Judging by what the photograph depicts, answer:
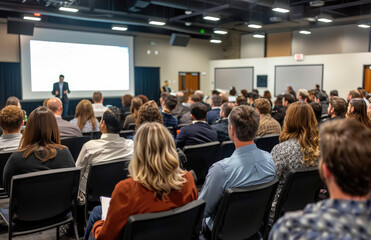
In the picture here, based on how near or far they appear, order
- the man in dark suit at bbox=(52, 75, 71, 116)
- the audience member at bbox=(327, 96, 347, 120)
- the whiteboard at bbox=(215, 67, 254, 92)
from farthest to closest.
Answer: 1. the whiteboard at bbox=(215, 67, 254, 92)
2. the man in dark suit at bbox=(52, 75, 71, 116)
3. the audience member at bbox=(327, 96, 347, 120)

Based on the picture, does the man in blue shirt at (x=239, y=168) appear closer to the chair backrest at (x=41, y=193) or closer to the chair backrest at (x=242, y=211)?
the chair backrest at (x=242, y=211)

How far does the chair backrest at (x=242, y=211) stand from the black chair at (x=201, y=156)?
1.26 m

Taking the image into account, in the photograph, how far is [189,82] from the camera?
16.0 m

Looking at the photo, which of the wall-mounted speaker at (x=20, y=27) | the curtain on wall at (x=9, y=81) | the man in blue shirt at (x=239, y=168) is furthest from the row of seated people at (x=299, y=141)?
the curtain on wall at (x=9, y=81)

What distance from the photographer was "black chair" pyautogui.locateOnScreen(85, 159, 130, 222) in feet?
8.46

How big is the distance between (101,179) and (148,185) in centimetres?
114

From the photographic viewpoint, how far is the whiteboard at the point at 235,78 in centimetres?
1510

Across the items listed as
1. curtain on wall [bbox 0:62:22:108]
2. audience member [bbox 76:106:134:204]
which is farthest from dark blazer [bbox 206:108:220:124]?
curtain on wall [bbox 0:62:22:108]

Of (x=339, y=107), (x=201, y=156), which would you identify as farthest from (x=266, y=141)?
(x=339, y=107)

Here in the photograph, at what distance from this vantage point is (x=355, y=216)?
2.96ft

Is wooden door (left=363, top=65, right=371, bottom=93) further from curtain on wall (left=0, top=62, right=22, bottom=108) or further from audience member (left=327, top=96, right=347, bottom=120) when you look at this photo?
curtain on wall (left=0, top=62, right=22, bottom=108)

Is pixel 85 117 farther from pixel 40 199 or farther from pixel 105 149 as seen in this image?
pixel 40 199

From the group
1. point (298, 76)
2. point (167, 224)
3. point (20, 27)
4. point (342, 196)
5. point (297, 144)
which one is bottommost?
point (167, 224)

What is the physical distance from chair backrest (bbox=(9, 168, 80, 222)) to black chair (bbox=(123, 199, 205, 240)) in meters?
0.98
